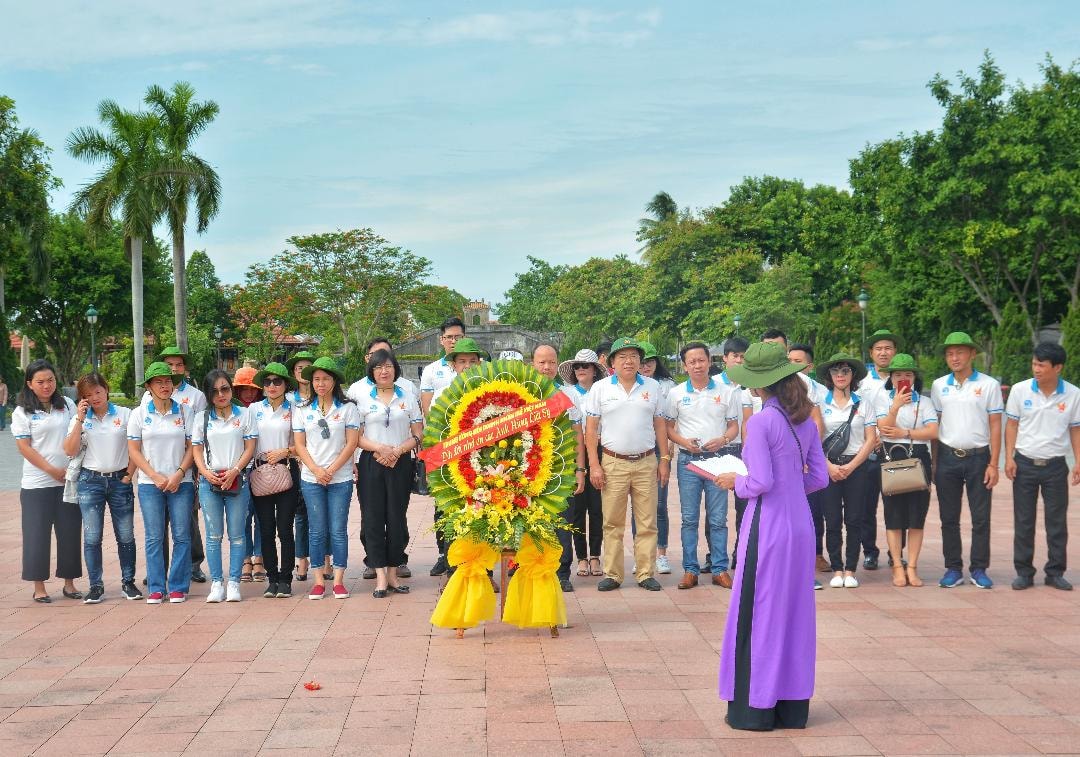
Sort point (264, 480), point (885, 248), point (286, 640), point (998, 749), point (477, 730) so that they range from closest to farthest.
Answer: point (998, 749)
point (477, 730)
point (286, 640)
point (264, 480)
point (885, 248)

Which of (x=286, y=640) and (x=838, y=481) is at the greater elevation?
(x=838, y=481)

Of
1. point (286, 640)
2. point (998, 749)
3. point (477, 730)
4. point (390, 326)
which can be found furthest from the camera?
point (390, 326)

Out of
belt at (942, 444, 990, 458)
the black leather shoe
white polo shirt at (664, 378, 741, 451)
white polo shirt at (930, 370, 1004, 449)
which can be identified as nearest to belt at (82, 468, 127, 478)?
white polo shirt at (664, 378, 741, 451)

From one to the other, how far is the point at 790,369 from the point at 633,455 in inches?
127

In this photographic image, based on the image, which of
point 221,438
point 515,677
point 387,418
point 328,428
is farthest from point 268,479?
point 515,677

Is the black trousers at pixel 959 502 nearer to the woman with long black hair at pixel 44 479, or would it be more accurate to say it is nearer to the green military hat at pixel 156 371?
the green military hat at pixel 156 371

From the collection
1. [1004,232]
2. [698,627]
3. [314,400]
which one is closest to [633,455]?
[698,627]

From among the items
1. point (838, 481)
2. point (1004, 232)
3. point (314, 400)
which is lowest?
point (838, 481)

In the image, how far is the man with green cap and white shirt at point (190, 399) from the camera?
8.15 meters

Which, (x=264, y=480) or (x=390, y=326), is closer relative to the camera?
(x=264, y=480)

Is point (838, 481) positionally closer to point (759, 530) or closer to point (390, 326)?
point (759, 530)

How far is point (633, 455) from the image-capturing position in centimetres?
825

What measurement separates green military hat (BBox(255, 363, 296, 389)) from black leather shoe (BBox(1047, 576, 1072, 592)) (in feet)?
19.8

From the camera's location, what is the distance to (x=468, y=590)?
693 centimetres
